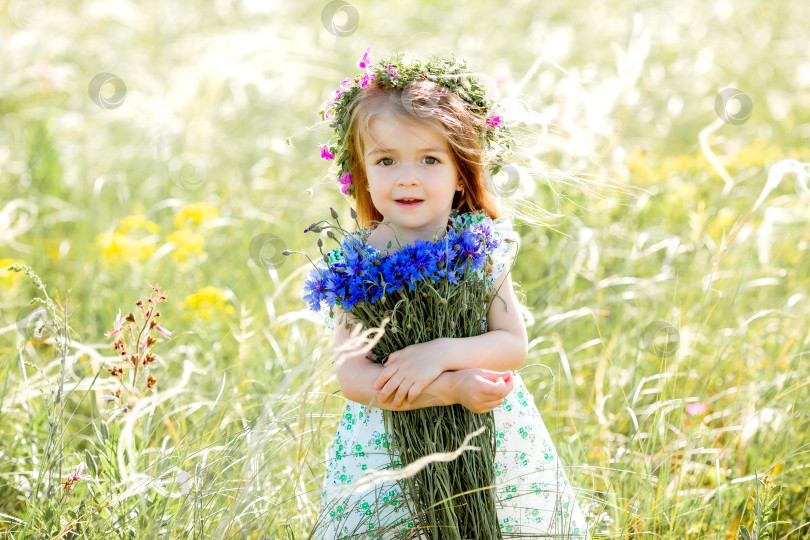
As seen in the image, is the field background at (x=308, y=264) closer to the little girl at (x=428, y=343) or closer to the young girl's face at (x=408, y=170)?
the little girl at (x=428, y=343)

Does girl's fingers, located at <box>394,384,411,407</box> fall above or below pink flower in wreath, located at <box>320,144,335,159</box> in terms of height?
below

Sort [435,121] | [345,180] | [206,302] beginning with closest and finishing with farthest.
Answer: [435,121]
[345,180]
[206,302]

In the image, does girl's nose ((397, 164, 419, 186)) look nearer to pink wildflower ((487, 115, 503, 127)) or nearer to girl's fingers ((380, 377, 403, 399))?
pink wildflower ((487, 115, 503, 127))

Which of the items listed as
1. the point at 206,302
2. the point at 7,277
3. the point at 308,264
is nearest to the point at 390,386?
the point at 308,264

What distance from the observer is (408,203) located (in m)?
2.14

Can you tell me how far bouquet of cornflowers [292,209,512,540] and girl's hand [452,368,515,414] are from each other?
0.09m

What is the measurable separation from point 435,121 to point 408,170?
0.14m

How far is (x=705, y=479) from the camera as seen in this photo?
2926 millimetres

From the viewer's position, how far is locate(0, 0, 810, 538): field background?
2.31m

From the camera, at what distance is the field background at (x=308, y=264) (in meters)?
2.31

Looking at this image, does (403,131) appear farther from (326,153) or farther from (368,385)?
(368,385)

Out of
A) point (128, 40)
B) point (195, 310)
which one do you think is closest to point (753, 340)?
point (195, 310)

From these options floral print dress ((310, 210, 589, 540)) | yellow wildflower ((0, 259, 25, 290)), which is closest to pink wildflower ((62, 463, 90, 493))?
floral print dress ((310, 210, 589, 540))

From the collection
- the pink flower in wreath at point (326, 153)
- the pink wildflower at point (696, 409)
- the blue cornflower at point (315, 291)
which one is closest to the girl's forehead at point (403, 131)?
the pink flower in wreath at point (326, 153)
